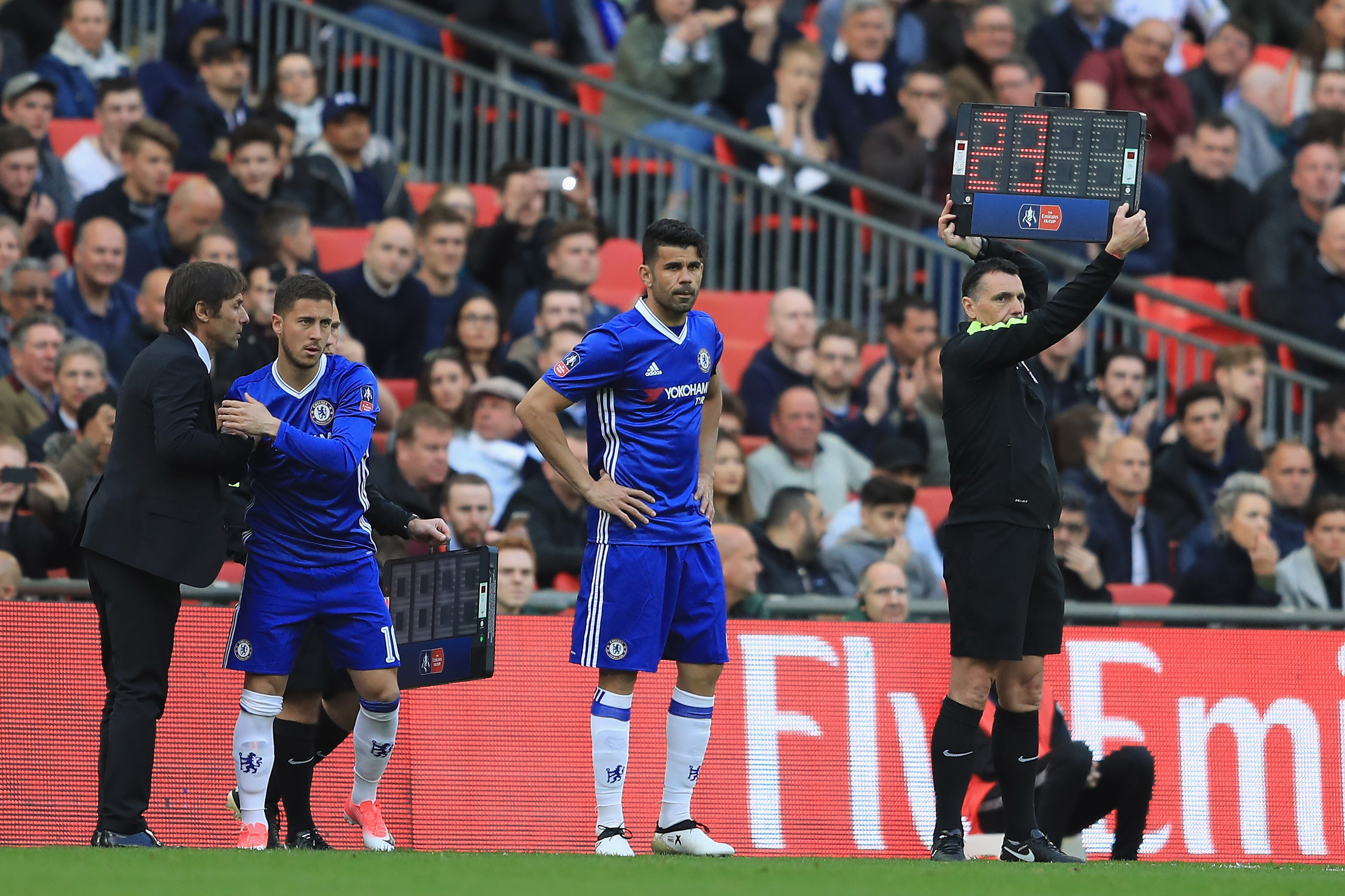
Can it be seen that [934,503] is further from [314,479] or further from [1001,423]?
[314,479]

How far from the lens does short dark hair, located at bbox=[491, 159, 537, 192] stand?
13789 mm

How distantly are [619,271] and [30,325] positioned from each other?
4.80 m

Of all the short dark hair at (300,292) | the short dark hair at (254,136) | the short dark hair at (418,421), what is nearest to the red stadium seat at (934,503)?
the short dark hair at (418,421)

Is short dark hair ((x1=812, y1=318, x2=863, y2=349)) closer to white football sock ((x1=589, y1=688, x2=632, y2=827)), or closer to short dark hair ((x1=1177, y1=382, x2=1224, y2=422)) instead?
short dark hair ((x1=1177, y1=382, x2=1224, y2=422))

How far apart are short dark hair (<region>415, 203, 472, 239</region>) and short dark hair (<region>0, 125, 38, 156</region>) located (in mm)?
2459

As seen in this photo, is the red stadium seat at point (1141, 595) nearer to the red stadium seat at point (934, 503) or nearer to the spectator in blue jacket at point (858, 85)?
the red stadium seat at point (934, 503)

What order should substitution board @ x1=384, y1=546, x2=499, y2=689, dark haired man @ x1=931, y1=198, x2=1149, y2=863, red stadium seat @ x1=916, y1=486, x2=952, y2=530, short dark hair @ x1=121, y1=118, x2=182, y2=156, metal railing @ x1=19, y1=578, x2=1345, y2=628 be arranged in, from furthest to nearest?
red stadium seat @ x1=916, y1=486, x2=952, y2=530
short dark hair @ x1=121, y1=118, x2=182, y2=156
metal railing @ x1=19, y1=578, x2=1345, y2=628
substitution board @ x1=384, y1=546, x2=499, y2=689
dark haired man @ x1=931, y1=198, x2=1149, y2=863

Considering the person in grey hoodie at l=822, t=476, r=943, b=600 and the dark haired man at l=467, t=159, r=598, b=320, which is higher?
the dark haired man at l=467, t=159, r=598, b=320

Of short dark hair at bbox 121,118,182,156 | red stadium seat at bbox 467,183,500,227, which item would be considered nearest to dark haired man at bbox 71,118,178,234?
short dark hair at bbox 121,118,182,156

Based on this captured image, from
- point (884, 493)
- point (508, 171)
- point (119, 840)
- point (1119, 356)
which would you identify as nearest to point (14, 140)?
point (508, 171)

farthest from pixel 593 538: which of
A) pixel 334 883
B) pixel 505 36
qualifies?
pixel 505 36

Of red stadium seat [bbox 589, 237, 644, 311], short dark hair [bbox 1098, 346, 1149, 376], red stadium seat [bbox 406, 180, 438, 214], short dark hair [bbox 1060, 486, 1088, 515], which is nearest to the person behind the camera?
short dark hair [bbox 1060, 486, 1088, 515]

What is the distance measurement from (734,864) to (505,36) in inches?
402

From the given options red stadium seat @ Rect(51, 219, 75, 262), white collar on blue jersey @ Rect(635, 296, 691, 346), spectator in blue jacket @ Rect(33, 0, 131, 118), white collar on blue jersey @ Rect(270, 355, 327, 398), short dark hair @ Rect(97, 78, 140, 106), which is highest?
spectator in blue jacket @ Rect(33, 0, 131, 118)
